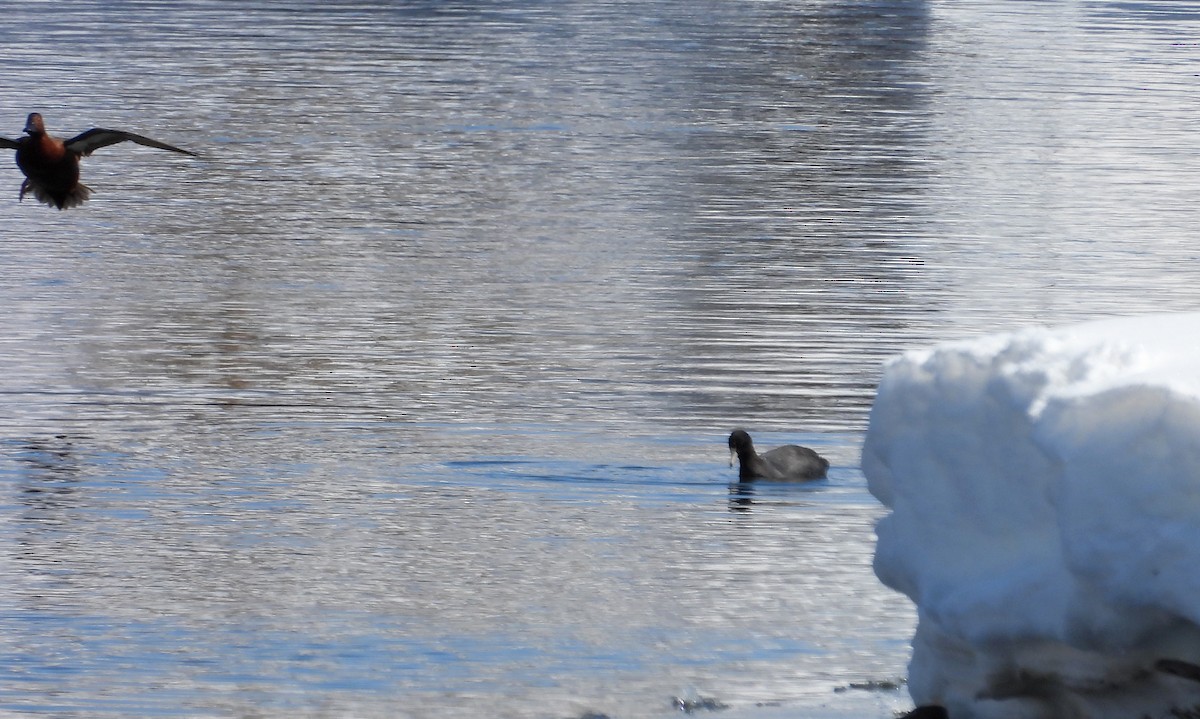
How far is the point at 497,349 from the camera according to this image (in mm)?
13664

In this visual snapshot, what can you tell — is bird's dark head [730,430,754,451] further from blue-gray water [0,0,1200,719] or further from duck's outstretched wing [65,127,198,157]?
duck's outstretched wing [65,127,198,157]

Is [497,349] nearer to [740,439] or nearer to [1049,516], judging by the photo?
[740,439]

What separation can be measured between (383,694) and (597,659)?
902 millimetres

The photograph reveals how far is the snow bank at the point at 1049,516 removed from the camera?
5891mm

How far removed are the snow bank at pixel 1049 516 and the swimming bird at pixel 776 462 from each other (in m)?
3.31

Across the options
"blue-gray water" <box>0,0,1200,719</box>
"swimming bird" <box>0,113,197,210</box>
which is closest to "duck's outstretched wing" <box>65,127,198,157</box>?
"swimming bird" <box>0,113,197,210</box>

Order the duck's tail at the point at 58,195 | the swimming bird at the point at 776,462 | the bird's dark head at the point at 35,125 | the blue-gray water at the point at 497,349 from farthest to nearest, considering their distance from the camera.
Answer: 1. the duck's tail at the point at 58,195
2. the bird's dark head at the point at 35,125
3. the swimming bird at the point at 776,462
4. the blue-gray water at the point at 497,349

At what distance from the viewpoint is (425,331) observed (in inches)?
559

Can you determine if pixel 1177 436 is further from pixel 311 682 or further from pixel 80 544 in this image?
pixel 80 544

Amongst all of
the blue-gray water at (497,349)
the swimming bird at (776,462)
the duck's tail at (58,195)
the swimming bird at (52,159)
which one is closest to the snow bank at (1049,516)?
the blue-gray water at (497,349)

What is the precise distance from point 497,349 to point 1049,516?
24.9 ft

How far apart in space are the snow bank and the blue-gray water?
105 cm

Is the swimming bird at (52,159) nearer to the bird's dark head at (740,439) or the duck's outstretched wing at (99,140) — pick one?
the duck's outstretched wing at (99,140)

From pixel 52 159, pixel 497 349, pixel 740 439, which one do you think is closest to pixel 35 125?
pixel 52 159
